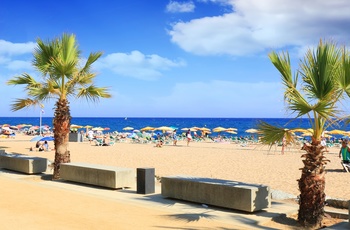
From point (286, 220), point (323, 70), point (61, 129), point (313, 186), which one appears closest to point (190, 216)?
point (286, 220)

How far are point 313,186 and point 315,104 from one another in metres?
1.37

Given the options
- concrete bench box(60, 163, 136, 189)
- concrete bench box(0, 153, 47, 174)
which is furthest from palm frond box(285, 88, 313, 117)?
concrete bench box(0, 153, 47, 174)

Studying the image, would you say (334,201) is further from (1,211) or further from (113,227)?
(1,211)

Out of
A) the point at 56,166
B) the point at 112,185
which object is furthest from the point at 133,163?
the point at 112,185

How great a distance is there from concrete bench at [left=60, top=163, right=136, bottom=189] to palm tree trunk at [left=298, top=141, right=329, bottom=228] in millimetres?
5123

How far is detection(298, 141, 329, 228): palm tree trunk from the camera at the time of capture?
654cm

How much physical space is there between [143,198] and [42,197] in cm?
234

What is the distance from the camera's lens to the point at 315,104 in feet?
20.8

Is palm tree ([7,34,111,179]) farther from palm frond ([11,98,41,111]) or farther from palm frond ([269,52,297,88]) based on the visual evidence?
palm frond ([269,52,297,88])

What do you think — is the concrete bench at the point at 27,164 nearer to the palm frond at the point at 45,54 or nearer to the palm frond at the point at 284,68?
the palm frond at the point at 45,54

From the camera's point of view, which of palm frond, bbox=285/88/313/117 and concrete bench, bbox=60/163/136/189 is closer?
palm frond, bbox=285/88/313/117

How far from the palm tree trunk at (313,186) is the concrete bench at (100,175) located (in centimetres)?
512

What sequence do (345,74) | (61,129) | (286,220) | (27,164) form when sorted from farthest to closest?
1. (27,164)
2. (61,129)
3. (286,220)
4. (345,74)

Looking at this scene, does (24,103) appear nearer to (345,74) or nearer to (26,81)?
(26,81)
